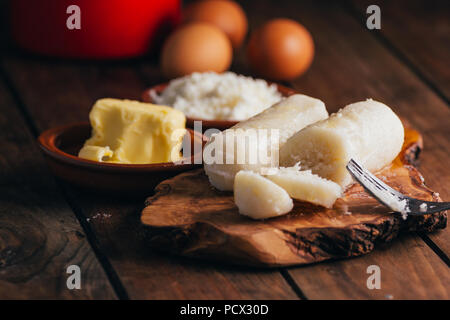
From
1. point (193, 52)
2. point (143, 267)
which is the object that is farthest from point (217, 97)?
point (143, 267)

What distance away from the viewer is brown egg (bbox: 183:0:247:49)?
2242mm

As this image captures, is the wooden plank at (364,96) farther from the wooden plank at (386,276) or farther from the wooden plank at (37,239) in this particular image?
the wooden plank at (37,239)

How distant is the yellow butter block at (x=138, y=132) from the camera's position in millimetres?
1452

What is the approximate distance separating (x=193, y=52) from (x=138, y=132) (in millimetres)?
625

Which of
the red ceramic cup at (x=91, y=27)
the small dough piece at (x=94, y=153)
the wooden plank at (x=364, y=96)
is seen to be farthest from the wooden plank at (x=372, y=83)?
the small dough piece at (x=94, y=153)

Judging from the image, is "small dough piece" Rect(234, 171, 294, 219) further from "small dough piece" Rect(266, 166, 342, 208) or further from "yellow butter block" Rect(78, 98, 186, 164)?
"yellow butter block" Rect(78, 98, 186, 164)

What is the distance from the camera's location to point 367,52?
239cm

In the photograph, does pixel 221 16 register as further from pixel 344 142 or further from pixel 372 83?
pixel 344 142

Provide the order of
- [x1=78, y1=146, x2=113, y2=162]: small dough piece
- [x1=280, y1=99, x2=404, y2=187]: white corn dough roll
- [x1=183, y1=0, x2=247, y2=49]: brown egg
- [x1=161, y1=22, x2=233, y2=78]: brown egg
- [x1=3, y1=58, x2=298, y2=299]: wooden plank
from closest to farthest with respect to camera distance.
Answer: [x1=3, y1=58, x2=298, y2=299]: wooden plank < [x1=280, y1=99, x2=404, y2=187]: white corn dough roll < [x1=78, y1=146, x2=113, y2=162]: small dough piece < [x1=161, y1=22, x2=233, y2=78]: brown egg < [x1=183, y1=0, x2=247, y2=49]: brown egg

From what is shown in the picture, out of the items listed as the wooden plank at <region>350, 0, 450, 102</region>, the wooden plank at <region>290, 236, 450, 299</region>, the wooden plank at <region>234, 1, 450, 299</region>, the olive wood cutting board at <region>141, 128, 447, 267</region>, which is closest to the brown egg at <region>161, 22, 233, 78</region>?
the wooden plank at <region>234, 1, 450, 299</region>

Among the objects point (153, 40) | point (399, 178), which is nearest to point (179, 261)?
point (399, 178)

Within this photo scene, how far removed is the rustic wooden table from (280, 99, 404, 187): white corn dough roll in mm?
162

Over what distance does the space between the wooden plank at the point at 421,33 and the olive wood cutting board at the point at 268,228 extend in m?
0.92

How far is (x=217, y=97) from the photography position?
180cm
